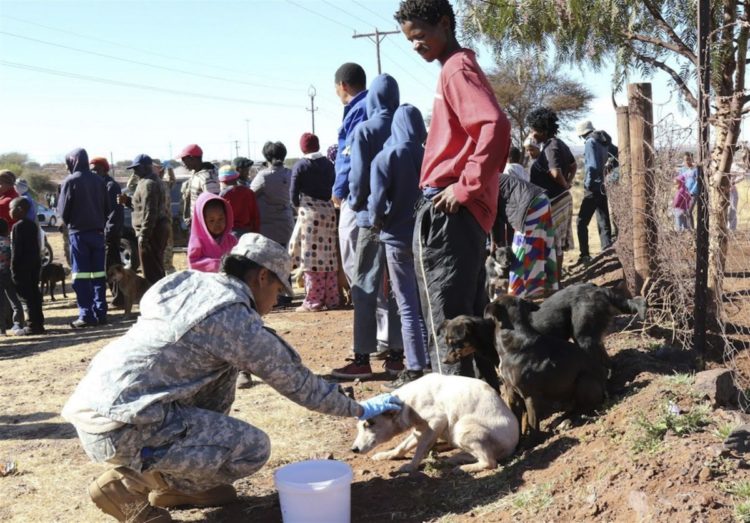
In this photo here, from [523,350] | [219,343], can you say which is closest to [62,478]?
[219,343]

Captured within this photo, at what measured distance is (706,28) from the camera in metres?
4.82

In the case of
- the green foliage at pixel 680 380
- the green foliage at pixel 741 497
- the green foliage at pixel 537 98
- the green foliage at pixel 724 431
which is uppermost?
the green foliage at pixel 537 98

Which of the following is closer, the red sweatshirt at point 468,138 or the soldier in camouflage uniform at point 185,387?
the soldier in camouflage uniform at point 185,387

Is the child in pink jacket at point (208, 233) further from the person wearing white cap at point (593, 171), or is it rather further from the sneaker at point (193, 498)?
the person wearing white cap at point (593, 171)

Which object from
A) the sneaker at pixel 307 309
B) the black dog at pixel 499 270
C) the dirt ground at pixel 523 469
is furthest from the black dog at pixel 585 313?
the sneaker at pixel 307 309

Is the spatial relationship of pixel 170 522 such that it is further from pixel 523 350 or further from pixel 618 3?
pixel 618 3

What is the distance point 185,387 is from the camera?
12.3 ft

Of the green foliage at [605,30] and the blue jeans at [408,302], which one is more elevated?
the green foliage at [605,30]

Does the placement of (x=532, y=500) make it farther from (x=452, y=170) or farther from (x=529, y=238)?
(x=529, y=238)

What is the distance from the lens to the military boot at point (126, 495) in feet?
12.4

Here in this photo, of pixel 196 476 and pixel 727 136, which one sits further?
pixel 727 136

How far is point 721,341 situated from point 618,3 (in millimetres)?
2766

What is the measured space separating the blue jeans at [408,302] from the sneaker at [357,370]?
2.38 ft

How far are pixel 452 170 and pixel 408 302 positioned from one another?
158 cm
